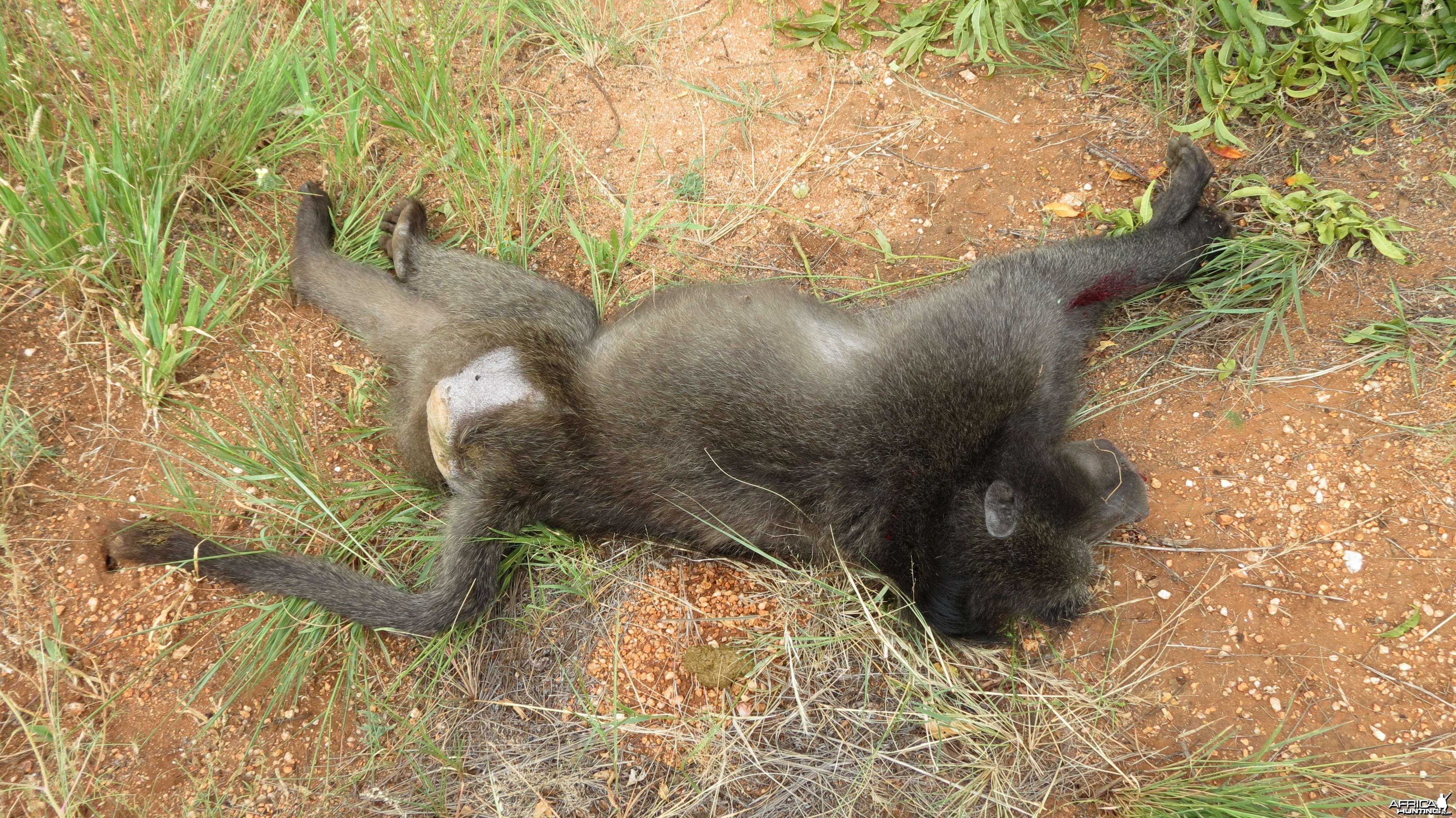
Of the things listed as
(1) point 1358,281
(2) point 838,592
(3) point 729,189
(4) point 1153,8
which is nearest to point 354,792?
(2) point 838,592

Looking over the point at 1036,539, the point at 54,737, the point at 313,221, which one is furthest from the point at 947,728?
the point at 313,221

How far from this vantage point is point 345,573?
318 centimetres

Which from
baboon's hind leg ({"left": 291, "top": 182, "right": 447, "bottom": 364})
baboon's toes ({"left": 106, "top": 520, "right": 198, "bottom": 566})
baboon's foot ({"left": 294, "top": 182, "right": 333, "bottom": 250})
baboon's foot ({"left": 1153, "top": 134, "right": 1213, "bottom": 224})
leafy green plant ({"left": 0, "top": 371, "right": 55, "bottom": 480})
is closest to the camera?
Answer: baboon's toes ({"left": 106, "top": 520, "right": 198, "bottom": 566})

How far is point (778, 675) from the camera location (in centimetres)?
328

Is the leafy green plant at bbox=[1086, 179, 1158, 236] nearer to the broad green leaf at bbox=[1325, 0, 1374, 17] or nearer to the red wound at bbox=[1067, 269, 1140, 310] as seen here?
the red wound at bbox=[1067, 269, 1140, 310]

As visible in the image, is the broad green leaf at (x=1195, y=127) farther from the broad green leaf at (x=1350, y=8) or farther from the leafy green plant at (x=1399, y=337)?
the leafy green plant at (x=1399, y=337)

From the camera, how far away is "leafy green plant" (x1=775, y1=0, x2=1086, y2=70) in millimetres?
3719

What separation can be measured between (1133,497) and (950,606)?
85cm

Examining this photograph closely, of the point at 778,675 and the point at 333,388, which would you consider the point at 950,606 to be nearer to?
the point at 778,675

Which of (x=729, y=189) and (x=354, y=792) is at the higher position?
(x=729, y=189)

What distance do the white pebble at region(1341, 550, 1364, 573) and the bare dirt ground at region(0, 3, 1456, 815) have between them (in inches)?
0.6

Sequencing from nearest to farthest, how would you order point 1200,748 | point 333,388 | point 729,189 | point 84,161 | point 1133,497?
point 1200,748 → point 1133,497 → point 84,161 → point 333,388 → point 729,189

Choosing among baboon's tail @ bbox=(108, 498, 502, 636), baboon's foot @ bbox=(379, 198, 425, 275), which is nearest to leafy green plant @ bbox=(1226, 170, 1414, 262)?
baboon's tail @ bbox=(108, 498, 502, 636)

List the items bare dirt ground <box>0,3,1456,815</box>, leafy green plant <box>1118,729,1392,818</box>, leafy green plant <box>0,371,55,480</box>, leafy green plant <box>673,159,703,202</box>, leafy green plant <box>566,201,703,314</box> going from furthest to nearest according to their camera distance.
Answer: leafy green plant <box>673,159,703,202</box>
leafy green plant <box>566,201,703,314</box>
leafy green plant <box>0,371,55,480</box>
bare dirt ground <box>0,3,1456,815</box>
leafy green plant <box>1118,729,1392,818</box>
